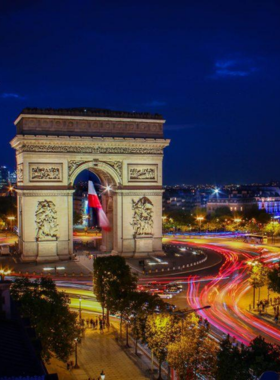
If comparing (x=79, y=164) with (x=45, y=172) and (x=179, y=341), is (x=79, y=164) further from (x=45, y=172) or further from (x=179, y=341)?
(x=179, y=341)

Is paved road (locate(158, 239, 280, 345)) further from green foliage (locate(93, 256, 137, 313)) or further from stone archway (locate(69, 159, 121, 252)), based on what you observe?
stone archway (locate(69, 159, 121, 252))

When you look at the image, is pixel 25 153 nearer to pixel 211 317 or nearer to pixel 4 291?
pixel 211 317

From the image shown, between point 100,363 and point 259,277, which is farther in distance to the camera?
point 259,277

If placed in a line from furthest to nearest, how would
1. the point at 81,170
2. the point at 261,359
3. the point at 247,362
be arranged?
the point at 81,170
the point at 247,362
the point at 261,359

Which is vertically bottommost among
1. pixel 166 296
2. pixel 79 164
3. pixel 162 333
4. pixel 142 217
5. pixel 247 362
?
pixel 166 296

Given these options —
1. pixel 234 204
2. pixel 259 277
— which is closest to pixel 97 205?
pixel 259 277

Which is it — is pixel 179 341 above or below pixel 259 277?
below

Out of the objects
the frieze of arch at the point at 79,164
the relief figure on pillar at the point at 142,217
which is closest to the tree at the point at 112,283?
the frieze of arch at the point at 79,164

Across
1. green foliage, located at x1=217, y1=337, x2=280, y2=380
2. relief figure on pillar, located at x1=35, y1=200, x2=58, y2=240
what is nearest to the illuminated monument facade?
relief figure on pillar, located at x1=35, y1=200, x2=58, y2=240
